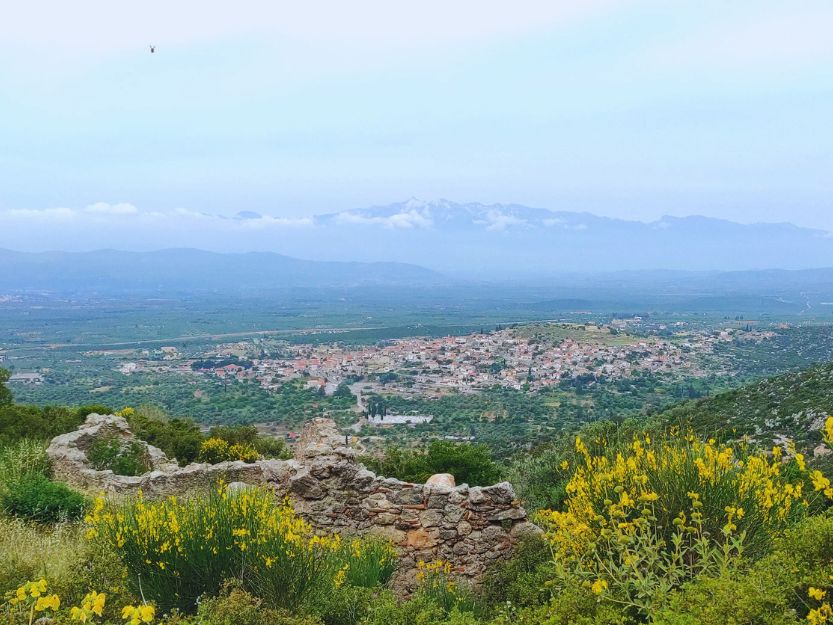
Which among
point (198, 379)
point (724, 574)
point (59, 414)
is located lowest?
point (198, 379)

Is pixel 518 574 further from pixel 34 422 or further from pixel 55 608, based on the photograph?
pixel 34 422

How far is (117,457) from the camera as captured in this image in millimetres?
13531

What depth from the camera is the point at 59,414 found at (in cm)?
1648

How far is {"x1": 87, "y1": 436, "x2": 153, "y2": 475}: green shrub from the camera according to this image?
13.1 meters

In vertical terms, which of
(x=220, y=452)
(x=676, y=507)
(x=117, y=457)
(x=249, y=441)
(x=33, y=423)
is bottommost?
(x=249, y=441)

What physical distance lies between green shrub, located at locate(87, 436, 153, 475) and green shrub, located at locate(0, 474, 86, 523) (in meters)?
3.80

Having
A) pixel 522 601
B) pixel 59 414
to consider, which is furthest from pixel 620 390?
pixel 522 601

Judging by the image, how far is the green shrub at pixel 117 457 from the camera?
43.1ft

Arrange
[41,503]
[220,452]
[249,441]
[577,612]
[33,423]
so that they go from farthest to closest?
1. [249,441]
2. [220,452]
3. [33,423]
4. [41,503]
5. [577,612]

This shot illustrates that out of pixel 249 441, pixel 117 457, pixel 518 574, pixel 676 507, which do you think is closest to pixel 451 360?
pixel 249 441

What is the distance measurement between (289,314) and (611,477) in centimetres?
14232

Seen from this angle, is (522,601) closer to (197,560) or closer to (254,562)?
(254,562)

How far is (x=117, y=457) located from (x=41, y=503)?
197 inches

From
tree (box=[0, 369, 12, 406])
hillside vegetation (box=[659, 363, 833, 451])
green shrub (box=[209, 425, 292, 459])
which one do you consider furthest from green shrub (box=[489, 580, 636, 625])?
tree (box=[0, 369, 12, 406])
